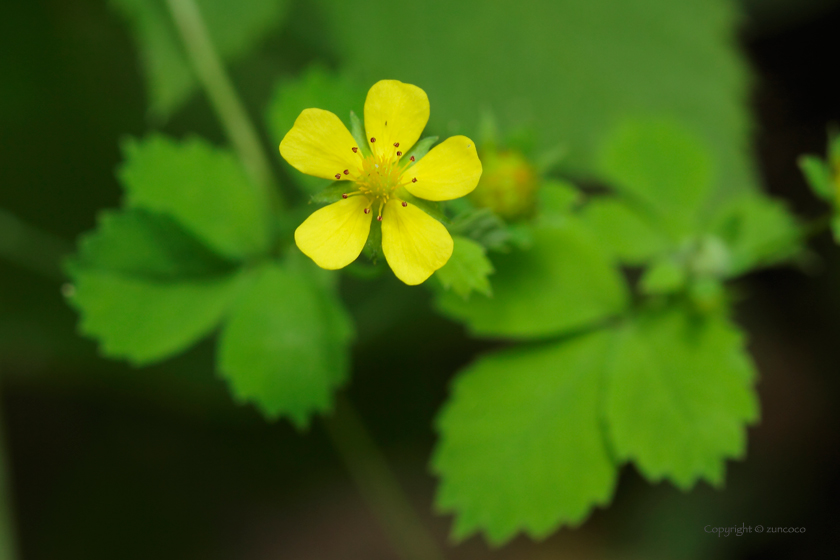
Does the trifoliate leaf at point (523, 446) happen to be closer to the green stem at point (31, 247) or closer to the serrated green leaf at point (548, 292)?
the serrated green leaf at point (548, 292)

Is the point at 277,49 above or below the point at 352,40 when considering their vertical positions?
above

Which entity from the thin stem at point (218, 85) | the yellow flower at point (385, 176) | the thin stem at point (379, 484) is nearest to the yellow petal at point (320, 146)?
the yellow flower at point (385, 176)

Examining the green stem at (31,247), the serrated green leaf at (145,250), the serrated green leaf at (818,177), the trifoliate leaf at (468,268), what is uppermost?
the green stem at (31,247)

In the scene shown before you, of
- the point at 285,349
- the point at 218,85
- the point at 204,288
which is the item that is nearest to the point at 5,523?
the point at 204,288

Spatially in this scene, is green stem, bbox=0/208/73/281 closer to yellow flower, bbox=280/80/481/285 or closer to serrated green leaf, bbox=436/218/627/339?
serrated green leaf, bbox=436/218/627/339

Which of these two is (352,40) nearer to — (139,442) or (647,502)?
(139,442)

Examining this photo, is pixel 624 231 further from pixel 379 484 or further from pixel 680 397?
pixel 379 484

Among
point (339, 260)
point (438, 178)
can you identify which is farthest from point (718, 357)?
point (339, 260)
